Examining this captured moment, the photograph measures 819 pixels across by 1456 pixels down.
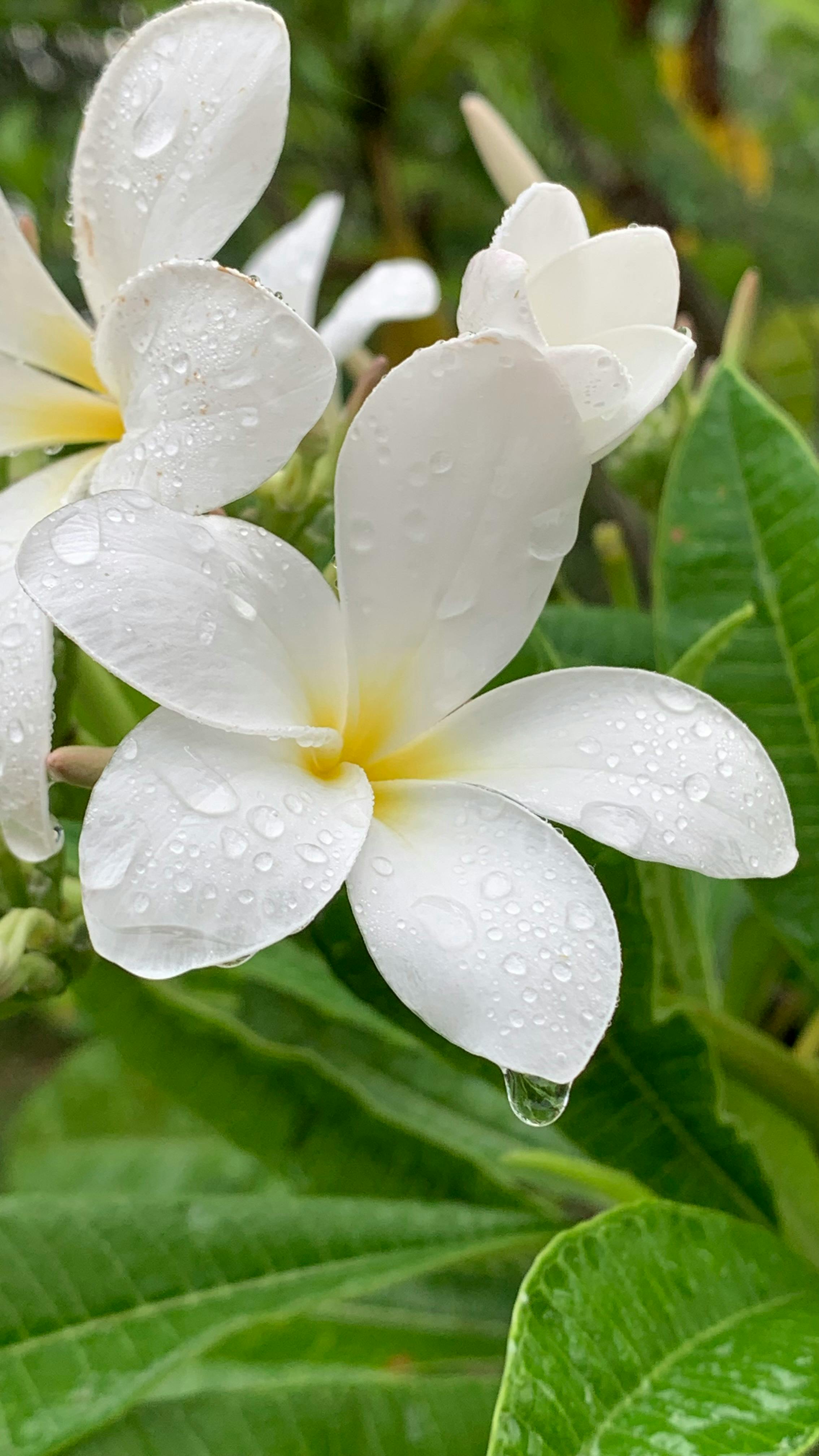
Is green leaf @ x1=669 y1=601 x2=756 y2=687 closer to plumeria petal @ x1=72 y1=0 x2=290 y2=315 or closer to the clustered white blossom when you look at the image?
the clustered white blossom

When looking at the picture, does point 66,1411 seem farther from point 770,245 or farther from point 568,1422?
point 770,245

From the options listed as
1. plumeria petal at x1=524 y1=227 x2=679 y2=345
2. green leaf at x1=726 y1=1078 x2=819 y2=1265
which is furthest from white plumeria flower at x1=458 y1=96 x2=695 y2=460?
green leaf at x1=726 y1=1078 x2=819 y2=1265

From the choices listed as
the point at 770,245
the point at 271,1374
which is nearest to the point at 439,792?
the point at 271,1374

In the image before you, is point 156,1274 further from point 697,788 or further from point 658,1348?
point 697,788

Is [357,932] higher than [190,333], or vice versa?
[190,333]

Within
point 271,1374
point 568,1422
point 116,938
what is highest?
point 116,938

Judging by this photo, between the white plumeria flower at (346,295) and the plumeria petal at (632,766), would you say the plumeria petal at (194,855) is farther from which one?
the white plumeria flower at (346,295)

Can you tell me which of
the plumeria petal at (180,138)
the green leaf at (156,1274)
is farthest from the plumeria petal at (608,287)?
the green leaf at (156,1274)
